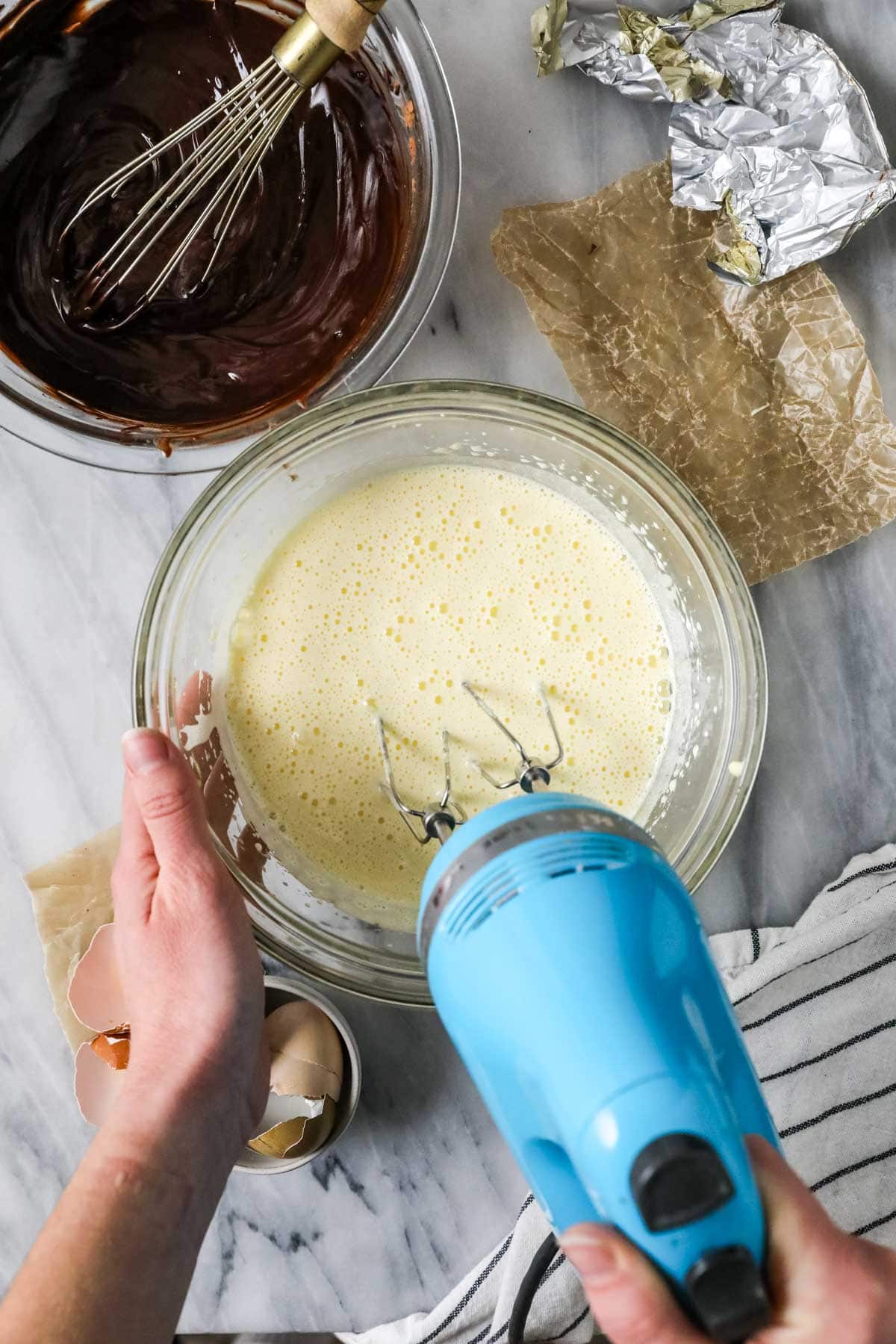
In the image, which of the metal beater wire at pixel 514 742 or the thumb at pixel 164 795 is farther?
the metal beater wire at pixel 514 742

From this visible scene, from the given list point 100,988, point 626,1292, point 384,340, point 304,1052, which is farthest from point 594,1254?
point 384,340

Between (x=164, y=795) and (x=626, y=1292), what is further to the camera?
(x=164, y=795)

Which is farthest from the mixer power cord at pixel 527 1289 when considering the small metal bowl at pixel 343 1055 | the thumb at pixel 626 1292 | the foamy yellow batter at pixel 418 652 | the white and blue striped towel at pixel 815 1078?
the thumb at pixel 626 1292

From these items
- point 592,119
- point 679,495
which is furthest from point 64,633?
point 592,119

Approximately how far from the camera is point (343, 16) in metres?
0.65

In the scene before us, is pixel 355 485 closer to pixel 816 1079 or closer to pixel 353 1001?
pixel 353 1001

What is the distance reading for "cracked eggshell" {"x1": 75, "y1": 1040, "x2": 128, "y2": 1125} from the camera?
885 millimetres

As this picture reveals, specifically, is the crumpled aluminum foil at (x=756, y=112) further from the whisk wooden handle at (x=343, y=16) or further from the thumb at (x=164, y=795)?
the thumb at (x=164, y=795)

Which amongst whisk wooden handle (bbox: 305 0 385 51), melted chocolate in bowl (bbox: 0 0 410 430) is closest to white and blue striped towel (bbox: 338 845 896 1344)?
melted chocolate in bowl (bbox: 0 0 410 430)

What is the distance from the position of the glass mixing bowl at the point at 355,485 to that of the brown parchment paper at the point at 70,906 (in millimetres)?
137

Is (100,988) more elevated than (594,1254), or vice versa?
(100,988)

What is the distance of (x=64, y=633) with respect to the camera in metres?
0.93

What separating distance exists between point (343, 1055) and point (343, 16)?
771 millimetres

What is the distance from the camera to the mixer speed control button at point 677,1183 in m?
0.45
